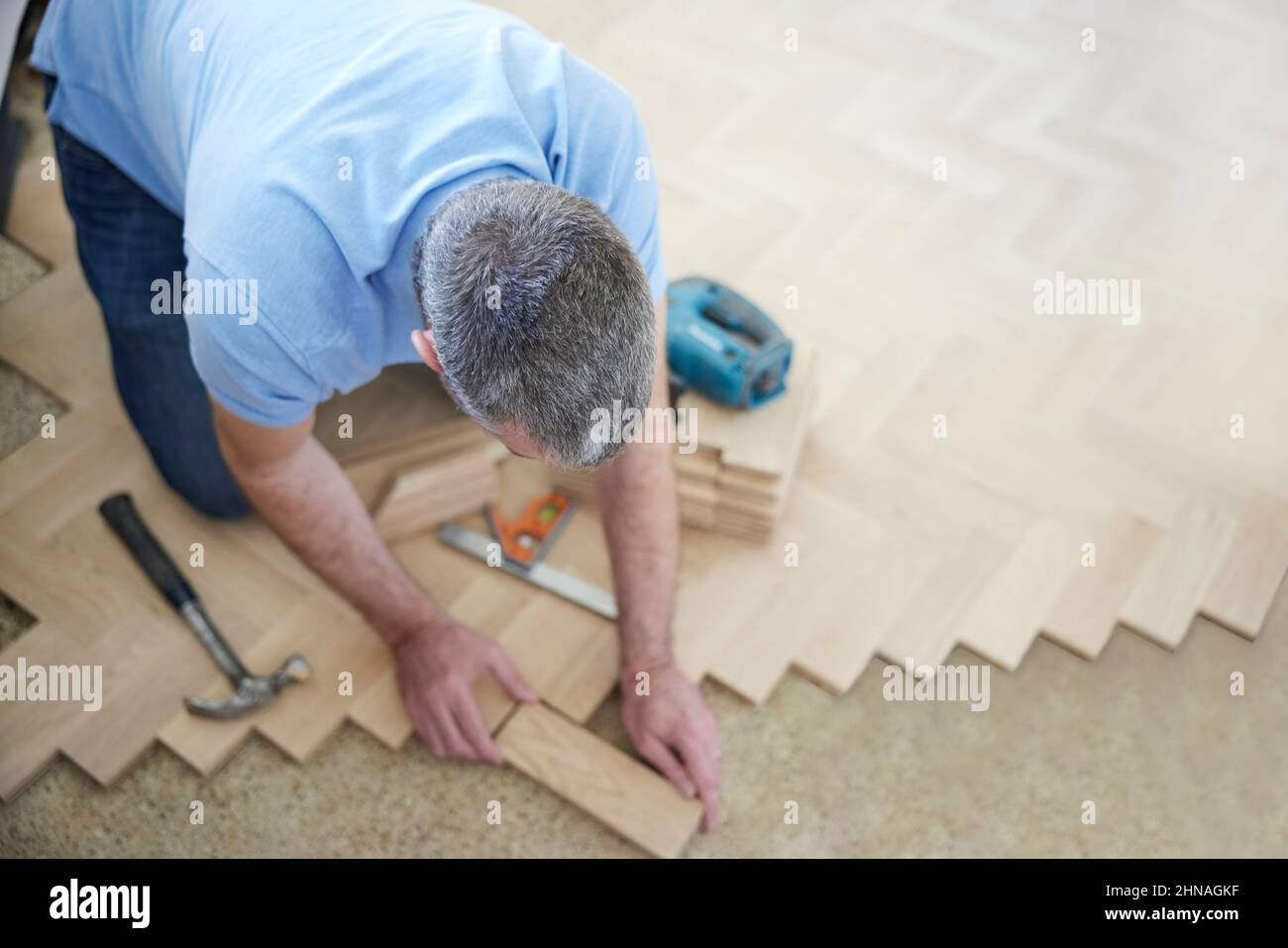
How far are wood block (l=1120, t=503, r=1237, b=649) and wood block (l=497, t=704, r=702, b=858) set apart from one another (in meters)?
1.04

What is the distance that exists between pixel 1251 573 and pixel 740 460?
44.7 inches

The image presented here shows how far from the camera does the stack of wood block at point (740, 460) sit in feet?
8.04

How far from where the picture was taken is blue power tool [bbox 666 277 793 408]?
2.42 meters

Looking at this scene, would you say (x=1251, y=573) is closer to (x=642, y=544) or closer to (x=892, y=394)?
(x=892, y=394)

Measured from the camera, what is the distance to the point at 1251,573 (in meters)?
2.52

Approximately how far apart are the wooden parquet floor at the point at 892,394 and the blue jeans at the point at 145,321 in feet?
0.48

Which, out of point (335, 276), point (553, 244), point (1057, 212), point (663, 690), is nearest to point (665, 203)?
point (1057, 212)

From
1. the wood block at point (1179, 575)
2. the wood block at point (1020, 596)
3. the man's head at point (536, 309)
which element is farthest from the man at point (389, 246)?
the wood block at point (1179, 575)

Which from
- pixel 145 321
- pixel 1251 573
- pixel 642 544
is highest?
pixel 145 321

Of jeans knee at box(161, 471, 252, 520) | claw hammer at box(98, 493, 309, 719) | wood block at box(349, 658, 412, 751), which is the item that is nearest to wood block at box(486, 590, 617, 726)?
wood block at box(349, 658, 412, 751)

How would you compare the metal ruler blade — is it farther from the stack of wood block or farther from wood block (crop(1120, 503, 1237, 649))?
wood block (crop(1120, 503, 1237, 649))

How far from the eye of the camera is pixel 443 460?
2.62m

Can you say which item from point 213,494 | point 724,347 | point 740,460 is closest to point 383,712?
point 213,494

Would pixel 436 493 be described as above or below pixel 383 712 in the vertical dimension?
above
